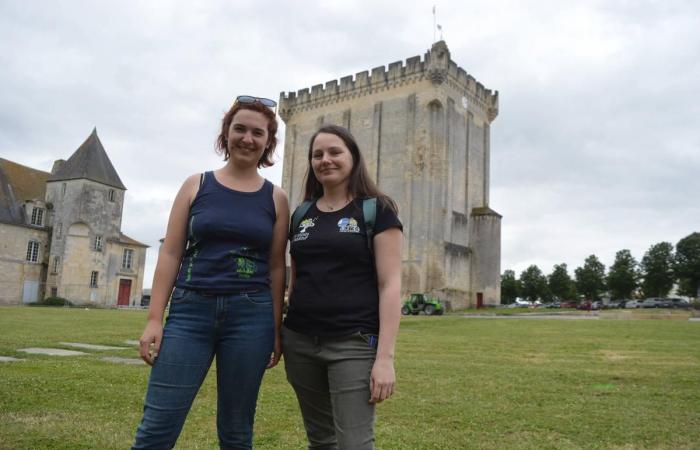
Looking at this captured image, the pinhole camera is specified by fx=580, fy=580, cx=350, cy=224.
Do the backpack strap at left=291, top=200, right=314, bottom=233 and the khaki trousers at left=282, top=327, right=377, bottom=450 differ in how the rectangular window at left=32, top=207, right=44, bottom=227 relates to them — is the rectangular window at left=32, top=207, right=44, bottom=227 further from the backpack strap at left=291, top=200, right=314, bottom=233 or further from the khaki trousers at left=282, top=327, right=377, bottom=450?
the khaki trousers at left=282, top=327, right=377, bottom=450

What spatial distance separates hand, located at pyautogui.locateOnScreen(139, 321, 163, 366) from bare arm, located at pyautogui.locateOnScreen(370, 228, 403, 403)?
44.7 inches

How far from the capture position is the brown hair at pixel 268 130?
341cm

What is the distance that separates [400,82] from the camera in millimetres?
44531

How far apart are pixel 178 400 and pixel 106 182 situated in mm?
46958

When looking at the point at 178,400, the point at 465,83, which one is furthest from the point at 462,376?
the point at 465,83

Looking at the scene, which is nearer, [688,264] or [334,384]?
[334,384]

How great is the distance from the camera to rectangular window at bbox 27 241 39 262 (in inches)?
1724

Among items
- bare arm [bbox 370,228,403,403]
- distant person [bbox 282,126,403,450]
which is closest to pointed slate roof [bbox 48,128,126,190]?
distant person [bbox 282,126,403,450]

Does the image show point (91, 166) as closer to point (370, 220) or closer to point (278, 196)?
point (278, 196)

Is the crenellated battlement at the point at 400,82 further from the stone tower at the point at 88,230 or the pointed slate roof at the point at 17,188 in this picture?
the pointed slate roof at the point at 17,188

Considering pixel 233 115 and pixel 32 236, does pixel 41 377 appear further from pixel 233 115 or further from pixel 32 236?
pixel 32 236

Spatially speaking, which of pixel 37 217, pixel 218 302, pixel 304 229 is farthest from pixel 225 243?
pixel 37 217

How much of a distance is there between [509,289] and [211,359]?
301 ft

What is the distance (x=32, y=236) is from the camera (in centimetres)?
4403
